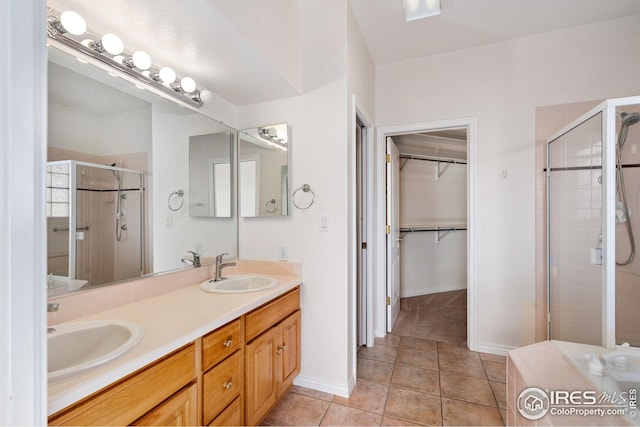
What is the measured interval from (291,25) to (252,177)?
3.63 feet

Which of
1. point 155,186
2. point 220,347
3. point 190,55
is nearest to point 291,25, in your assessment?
point 190,55

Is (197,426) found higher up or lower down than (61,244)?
lower down

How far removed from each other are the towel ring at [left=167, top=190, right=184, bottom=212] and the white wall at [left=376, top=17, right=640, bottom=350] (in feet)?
7.51

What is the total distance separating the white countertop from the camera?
0.74 metres

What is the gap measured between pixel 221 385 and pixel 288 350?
62cm

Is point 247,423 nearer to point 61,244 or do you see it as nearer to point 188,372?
point 188,372

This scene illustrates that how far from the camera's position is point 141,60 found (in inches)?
55.3

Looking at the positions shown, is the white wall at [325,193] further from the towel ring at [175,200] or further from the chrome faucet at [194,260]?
the towel ring at [175,200]

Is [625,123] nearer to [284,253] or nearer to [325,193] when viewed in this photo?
[325,193]

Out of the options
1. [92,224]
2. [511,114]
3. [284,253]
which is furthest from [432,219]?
[92,224]

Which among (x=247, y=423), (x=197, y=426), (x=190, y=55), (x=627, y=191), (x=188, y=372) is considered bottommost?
(x=247, y=423)

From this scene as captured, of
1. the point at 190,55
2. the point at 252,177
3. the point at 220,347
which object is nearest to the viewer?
the point at 220,347

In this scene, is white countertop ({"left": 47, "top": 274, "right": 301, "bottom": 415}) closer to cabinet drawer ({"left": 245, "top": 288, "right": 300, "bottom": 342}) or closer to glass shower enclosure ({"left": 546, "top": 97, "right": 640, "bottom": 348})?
cabinet drawer ({"left": 245, "top": 288, "right": 300, "bottom": 342})

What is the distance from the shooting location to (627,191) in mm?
1662
